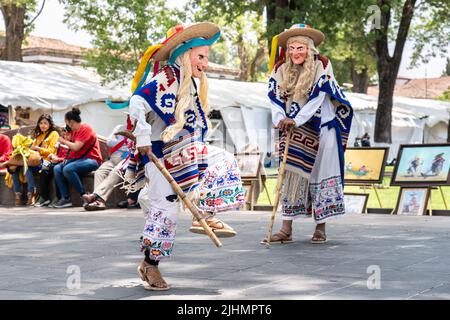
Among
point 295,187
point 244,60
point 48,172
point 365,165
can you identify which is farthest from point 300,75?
point 244,60

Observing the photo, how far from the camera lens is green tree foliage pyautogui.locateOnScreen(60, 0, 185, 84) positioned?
33469 mm

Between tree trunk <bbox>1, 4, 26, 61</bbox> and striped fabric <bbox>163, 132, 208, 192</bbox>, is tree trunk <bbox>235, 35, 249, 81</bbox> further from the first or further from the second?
striped fabric <bbox>163, 132, 208, 192</bbox>

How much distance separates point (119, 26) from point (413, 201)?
2404 cm

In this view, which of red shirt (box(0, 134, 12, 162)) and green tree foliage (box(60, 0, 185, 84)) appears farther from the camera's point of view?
green tree foliage (box(60, 0, 185, 84))

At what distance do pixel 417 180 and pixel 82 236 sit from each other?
4.89m

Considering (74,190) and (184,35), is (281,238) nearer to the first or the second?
(184,35)

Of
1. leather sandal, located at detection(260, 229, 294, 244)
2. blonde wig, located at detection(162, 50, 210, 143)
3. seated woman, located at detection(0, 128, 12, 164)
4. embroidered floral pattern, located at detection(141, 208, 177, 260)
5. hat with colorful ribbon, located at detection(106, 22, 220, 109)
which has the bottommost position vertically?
seated woman, located at detection(0, 128, 12, 164)

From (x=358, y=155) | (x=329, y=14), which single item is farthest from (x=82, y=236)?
(x=329, y=14)

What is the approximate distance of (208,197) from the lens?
253 inches

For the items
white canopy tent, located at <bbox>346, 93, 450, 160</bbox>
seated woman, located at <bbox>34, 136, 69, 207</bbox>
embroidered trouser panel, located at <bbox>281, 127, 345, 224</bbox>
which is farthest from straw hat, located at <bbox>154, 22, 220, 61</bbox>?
white canopy tent, located at <bbox>346, 93, 450, 160</bbox>

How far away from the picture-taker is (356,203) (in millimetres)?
12562

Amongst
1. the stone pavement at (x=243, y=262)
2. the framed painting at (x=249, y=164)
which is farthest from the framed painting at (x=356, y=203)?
the framed painting at (x=249, y=164)

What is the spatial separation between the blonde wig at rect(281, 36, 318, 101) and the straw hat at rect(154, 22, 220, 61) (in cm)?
224

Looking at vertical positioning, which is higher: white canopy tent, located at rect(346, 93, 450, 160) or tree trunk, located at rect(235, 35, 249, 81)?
tree trunk, located at rect(235, 35, 249, 81)
